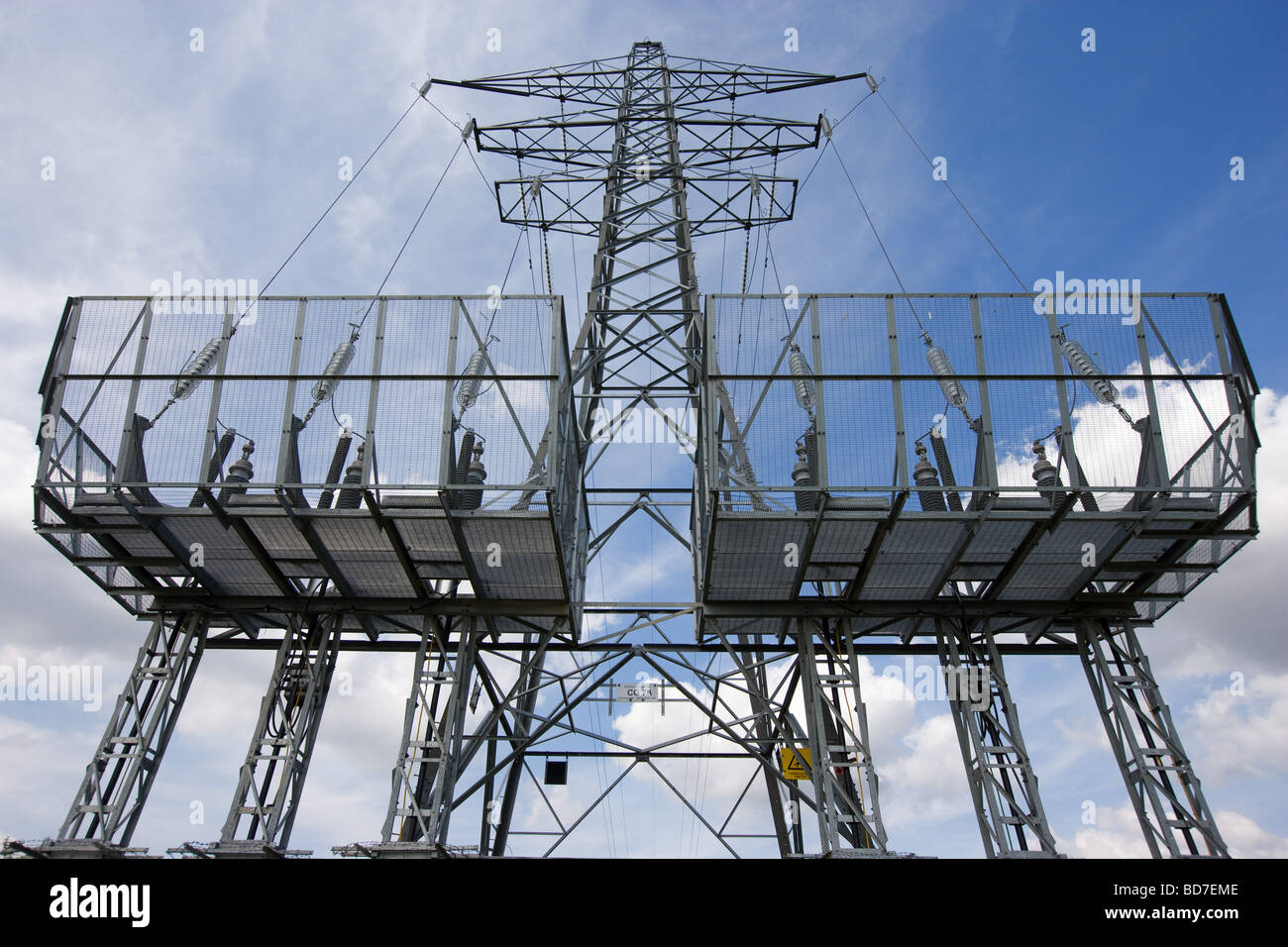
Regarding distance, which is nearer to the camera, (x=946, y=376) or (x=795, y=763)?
(x=946, y=376)

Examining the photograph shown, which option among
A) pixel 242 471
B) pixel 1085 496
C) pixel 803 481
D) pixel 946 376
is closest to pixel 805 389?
pixel 803 481

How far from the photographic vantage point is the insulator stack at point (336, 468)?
16.8 metres

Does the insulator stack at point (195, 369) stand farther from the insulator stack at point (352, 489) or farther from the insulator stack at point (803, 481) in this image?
the insulator stack at point (803, 481)

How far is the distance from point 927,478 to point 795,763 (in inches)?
267

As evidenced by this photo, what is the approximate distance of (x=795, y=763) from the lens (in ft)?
63.5

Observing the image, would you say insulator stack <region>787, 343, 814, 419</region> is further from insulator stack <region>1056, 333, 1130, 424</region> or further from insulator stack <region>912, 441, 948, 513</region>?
insulator stack <region>1056, 333, 1130, 424</region>

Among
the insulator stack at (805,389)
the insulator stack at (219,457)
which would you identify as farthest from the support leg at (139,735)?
the insulator stack at (805,389)

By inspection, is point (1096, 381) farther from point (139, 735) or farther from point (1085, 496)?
point (139, 735)

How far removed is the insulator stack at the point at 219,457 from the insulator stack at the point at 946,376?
42.5ft

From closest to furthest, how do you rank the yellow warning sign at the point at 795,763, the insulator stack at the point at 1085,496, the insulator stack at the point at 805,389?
the insulator stack at the point at 1085,496, the insulator stack at the point at 805,389, the yellow warning sign at the point at 795,763

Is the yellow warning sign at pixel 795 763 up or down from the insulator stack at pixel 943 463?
down

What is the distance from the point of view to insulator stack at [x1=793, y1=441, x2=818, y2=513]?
54.3 feet
